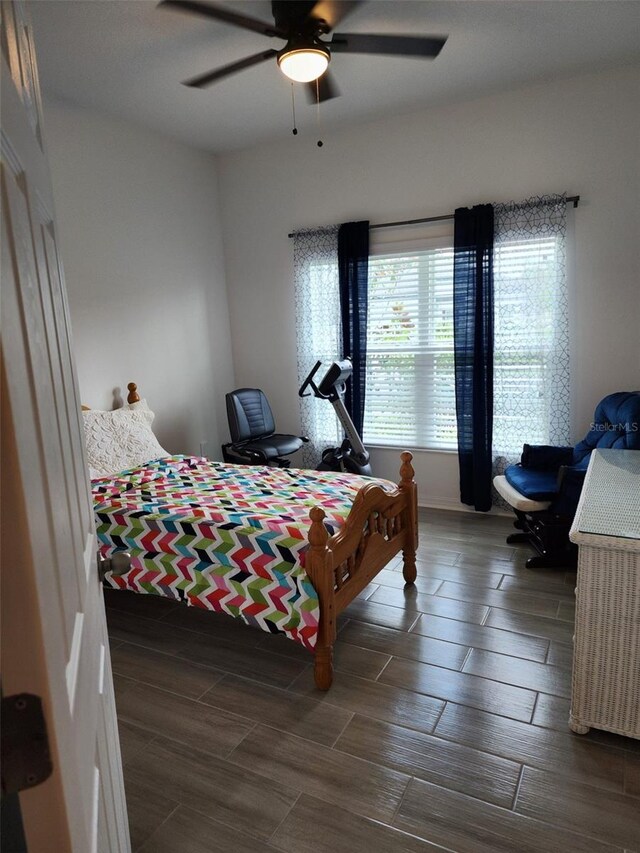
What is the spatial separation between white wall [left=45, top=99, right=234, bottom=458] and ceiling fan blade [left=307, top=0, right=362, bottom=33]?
1.94 meters

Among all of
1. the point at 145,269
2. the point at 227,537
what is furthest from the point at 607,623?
the point at 145,269

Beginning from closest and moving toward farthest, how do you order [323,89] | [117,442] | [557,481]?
[323,89] → [557,481] → [117,442]

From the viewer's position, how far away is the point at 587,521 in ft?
6.32

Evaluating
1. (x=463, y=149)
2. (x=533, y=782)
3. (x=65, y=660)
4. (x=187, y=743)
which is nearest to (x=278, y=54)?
(x=463, y=149)

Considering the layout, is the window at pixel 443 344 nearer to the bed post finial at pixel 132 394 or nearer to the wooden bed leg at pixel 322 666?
the bed post finial at pixel 132 394

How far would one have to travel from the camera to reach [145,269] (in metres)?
4.33

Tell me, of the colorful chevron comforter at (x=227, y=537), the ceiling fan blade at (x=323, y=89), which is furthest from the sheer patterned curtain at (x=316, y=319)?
the colorful chevron comforter at (x=227, y=537)

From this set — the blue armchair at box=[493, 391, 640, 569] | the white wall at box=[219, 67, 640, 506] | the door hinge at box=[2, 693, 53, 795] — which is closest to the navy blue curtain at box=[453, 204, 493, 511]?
the white wall at box=[219, 67, 640, 506]

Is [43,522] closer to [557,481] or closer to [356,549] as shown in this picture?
[356,549]

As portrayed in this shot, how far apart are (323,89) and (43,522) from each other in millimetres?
3305

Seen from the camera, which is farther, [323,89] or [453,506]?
[453,506]

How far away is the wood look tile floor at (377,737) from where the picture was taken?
1.67 m

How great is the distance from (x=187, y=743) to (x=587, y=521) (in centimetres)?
→ 166

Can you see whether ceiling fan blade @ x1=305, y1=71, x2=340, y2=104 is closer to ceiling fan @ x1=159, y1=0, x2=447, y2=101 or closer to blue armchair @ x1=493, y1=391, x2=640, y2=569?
ceiling fan @ x1=159, y1=0, x2=447, y2=101
